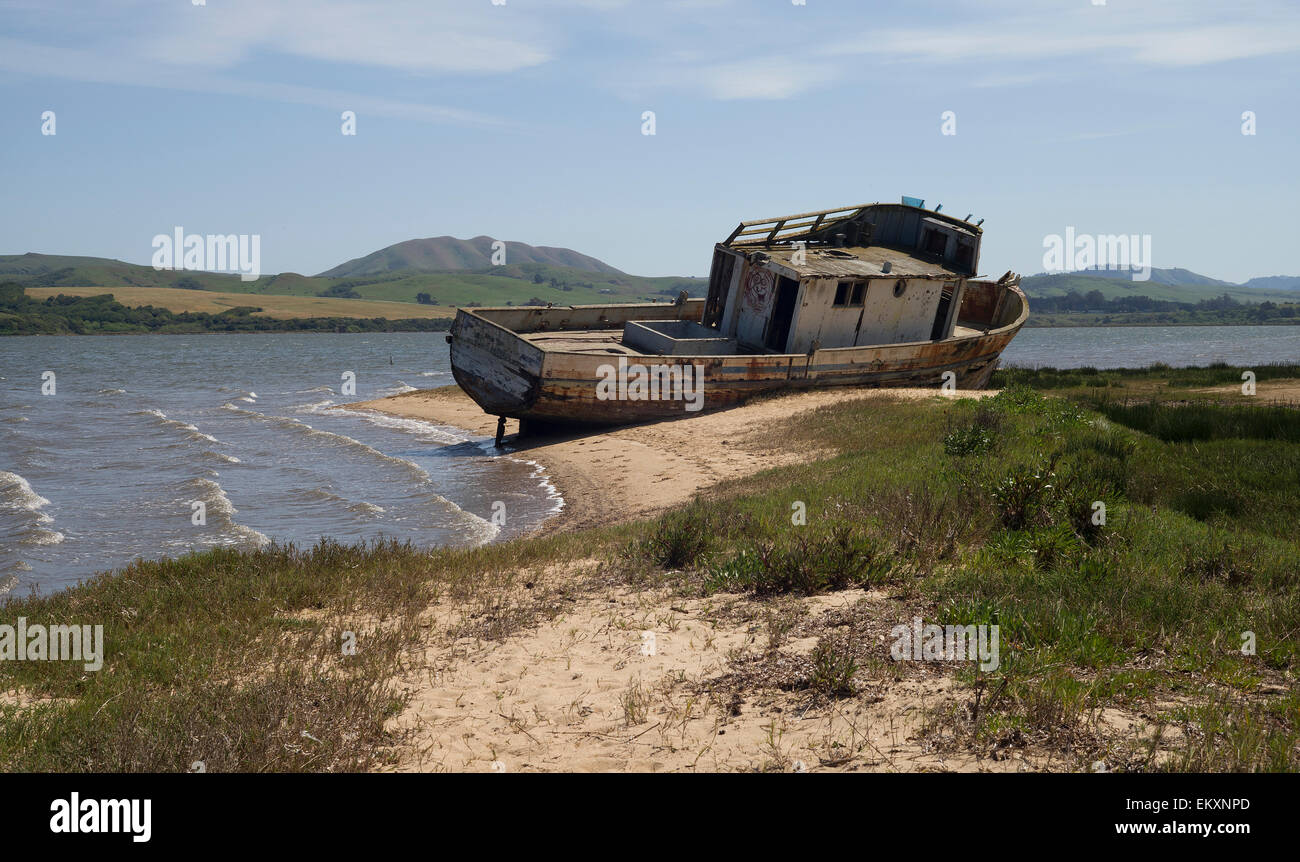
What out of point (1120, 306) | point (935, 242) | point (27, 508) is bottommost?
point (27, 508)

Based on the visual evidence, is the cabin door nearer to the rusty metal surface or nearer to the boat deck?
the rusty metal surface

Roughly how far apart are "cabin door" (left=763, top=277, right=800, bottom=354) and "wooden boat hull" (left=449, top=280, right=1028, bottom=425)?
4.17 ft

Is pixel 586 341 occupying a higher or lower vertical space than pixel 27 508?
higher

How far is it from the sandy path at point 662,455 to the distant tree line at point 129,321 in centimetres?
10572

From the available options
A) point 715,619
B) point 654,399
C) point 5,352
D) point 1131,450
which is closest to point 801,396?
point 654,399

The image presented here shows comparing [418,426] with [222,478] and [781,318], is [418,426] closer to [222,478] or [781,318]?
[222,478]

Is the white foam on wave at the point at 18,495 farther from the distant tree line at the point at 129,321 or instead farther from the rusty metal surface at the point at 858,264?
the distant tree line at the point at 129,321

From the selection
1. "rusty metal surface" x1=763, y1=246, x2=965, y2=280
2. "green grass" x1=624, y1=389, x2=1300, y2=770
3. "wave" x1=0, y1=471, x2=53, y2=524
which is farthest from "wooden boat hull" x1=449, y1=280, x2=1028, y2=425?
"wave" x1=0, y1=471, x2=53, y2=524

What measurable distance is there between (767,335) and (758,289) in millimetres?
1192

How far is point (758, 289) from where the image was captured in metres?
22.6

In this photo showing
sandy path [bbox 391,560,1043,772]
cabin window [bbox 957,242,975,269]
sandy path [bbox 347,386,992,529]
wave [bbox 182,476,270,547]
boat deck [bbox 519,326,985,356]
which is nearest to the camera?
sandy path [bbox 391,560,1043,772]

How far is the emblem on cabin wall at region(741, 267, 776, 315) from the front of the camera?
22359 millimetres

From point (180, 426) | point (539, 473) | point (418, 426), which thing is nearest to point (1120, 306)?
point (418, 426)
